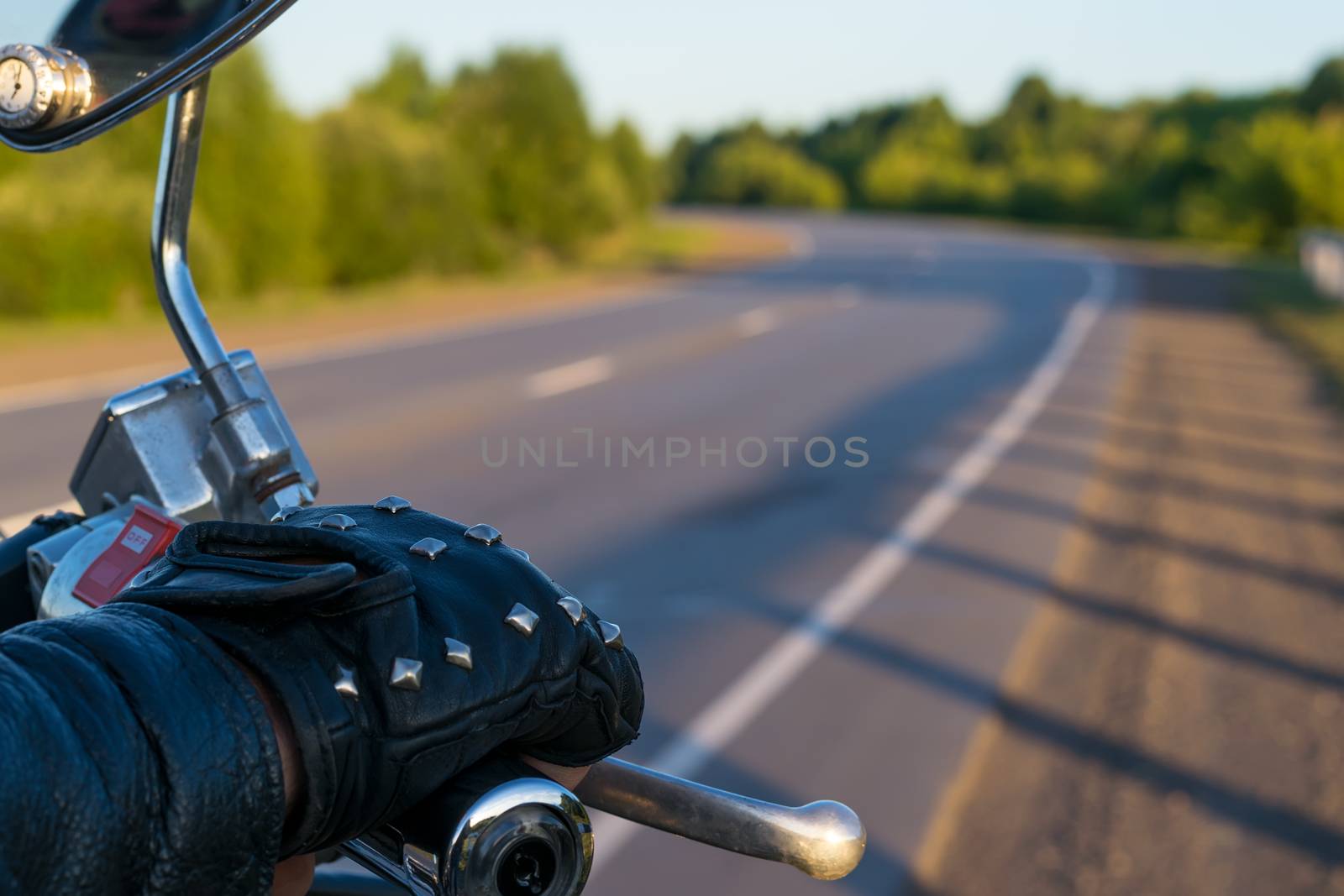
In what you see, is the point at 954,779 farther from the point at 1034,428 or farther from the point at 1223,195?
the point at 1223,195

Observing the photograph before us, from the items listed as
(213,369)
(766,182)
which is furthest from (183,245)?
(766,182)

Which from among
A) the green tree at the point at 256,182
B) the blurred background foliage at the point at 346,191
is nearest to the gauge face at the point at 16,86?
the blurred background foliage at the point at 346,191

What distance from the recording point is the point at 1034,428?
1145 centimetres

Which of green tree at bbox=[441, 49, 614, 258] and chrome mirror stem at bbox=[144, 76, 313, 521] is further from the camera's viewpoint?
green tree at bbox=[441, 49, 614, 258]

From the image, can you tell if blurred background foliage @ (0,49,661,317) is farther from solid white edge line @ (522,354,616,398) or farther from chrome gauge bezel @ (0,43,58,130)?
chrome gauge bezel @ (0,43,58,130)

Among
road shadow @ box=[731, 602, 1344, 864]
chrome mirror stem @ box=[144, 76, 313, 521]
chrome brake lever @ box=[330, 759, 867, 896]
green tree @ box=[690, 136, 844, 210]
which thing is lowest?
green tree @ box=[690, 136, 844, 210]

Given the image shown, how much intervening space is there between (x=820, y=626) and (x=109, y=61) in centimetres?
550

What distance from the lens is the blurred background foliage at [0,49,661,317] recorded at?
17.2 metres

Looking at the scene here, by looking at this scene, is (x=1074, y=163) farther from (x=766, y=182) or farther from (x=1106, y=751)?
(x=1106, y=751)

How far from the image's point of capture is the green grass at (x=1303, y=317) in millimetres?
15977

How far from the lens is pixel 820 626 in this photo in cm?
629

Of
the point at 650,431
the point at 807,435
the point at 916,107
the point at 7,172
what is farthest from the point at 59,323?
the point at 916,107

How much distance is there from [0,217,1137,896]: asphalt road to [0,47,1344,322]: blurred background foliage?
15.7ft

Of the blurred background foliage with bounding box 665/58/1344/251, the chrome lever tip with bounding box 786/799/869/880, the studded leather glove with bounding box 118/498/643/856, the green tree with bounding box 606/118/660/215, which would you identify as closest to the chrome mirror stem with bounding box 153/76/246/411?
the studded leather glove with bounding box 118/498/643/856
